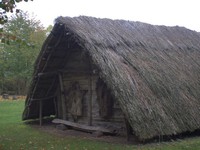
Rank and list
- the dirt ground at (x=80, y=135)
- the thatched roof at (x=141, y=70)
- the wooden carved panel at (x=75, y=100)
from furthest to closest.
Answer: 1. the wooden carved panel at (x=75, y=100)
2. the dirt ground at (x=80, y=135)
3. the thatched roof at (x=141, y=70)

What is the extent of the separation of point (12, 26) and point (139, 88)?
1033 inches

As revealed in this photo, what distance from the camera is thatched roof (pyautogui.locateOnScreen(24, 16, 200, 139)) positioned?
11836 mm

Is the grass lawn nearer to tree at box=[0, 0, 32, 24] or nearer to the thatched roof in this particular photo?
the thatched roof

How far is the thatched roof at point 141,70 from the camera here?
1184 centimetres

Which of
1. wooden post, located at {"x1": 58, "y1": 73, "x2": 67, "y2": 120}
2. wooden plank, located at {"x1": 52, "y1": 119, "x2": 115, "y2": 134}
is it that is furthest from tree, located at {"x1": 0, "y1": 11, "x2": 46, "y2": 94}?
wooden plank, located at {"x1": 52, "y1": 119, "x2": 115, "y2": 134}

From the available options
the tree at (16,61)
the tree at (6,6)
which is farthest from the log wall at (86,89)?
the tree at (16,61)

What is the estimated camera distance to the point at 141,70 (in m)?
13.1

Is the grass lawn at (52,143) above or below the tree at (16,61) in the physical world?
below

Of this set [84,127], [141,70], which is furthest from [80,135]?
[141,70]

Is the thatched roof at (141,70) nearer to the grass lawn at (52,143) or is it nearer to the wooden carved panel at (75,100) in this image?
the grass lawn at (52,143)

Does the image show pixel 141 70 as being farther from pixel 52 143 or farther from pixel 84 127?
pixel 52 143

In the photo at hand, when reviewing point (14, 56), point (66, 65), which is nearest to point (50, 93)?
point (66, 65)

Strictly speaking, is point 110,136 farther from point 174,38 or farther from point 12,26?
point 12,26

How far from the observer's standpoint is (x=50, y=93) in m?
16.9
